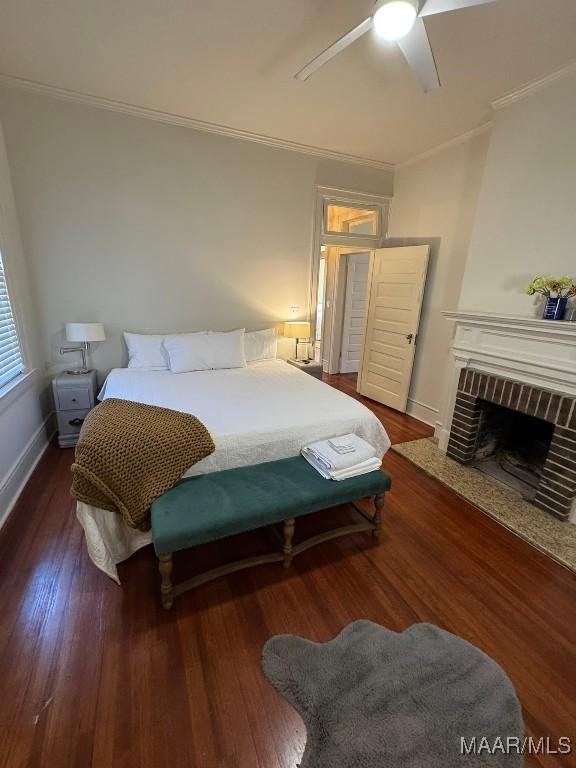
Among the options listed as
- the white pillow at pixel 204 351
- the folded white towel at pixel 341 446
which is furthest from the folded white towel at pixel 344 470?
the white pillow at pixel 204 351

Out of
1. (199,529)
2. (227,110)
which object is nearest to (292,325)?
(227,110)

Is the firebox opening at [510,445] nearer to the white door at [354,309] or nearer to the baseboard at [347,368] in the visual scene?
the white door at [354,309]

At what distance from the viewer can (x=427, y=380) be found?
3680mm

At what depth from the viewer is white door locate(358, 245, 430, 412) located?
141 inches

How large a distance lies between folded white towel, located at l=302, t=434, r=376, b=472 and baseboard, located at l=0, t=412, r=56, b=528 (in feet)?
6.20

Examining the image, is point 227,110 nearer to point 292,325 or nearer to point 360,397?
point 292,325

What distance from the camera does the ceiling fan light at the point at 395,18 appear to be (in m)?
1.36

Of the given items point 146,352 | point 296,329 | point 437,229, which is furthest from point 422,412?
point 146,352

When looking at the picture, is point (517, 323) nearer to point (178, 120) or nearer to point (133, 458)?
point (133, 458)

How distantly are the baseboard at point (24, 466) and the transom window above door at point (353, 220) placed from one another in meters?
3.57

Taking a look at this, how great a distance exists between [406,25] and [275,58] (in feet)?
3.62

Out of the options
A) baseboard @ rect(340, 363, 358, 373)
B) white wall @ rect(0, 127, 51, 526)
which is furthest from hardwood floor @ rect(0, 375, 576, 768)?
baseboard @ rect(340, 363, 358, 373)

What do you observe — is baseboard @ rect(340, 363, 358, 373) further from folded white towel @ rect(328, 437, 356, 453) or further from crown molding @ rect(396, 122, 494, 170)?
folded white towel @ rect(328, 437, 356, 453)

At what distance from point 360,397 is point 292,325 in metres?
1.49
